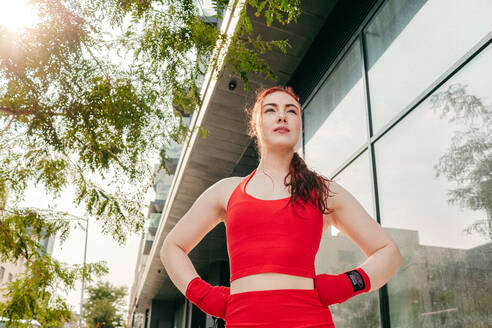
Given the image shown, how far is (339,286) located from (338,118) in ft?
14.0

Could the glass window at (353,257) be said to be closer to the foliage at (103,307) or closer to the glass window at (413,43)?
the glass window at (413,43)

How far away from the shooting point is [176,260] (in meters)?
1.62

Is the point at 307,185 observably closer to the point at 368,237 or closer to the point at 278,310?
the point at 368,237

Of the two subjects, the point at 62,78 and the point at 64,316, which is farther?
the point at 64,316

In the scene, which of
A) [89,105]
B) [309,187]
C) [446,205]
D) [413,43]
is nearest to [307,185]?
[309,187]

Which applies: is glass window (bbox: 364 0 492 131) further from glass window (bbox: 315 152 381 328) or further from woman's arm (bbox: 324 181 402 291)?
woman's arm (bbox: 324 181 402 291)

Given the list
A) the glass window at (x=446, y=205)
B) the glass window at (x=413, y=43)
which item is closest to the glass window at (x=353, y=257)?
the glass window at (x=446, y=205)

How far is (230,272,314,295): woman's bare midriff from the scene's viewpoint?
4.70ft

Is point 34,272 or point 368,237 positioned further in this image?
point 34,272

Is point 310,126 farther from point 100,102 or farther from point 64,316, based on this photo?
point 64,316

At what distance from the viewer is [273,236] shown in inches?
59.0

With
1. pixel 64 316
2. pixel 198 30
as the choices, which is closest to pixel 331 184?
pixel 198 30

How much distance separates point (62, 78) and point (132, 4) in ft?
3.80

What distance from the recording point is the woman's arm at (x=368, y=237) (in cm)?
153
